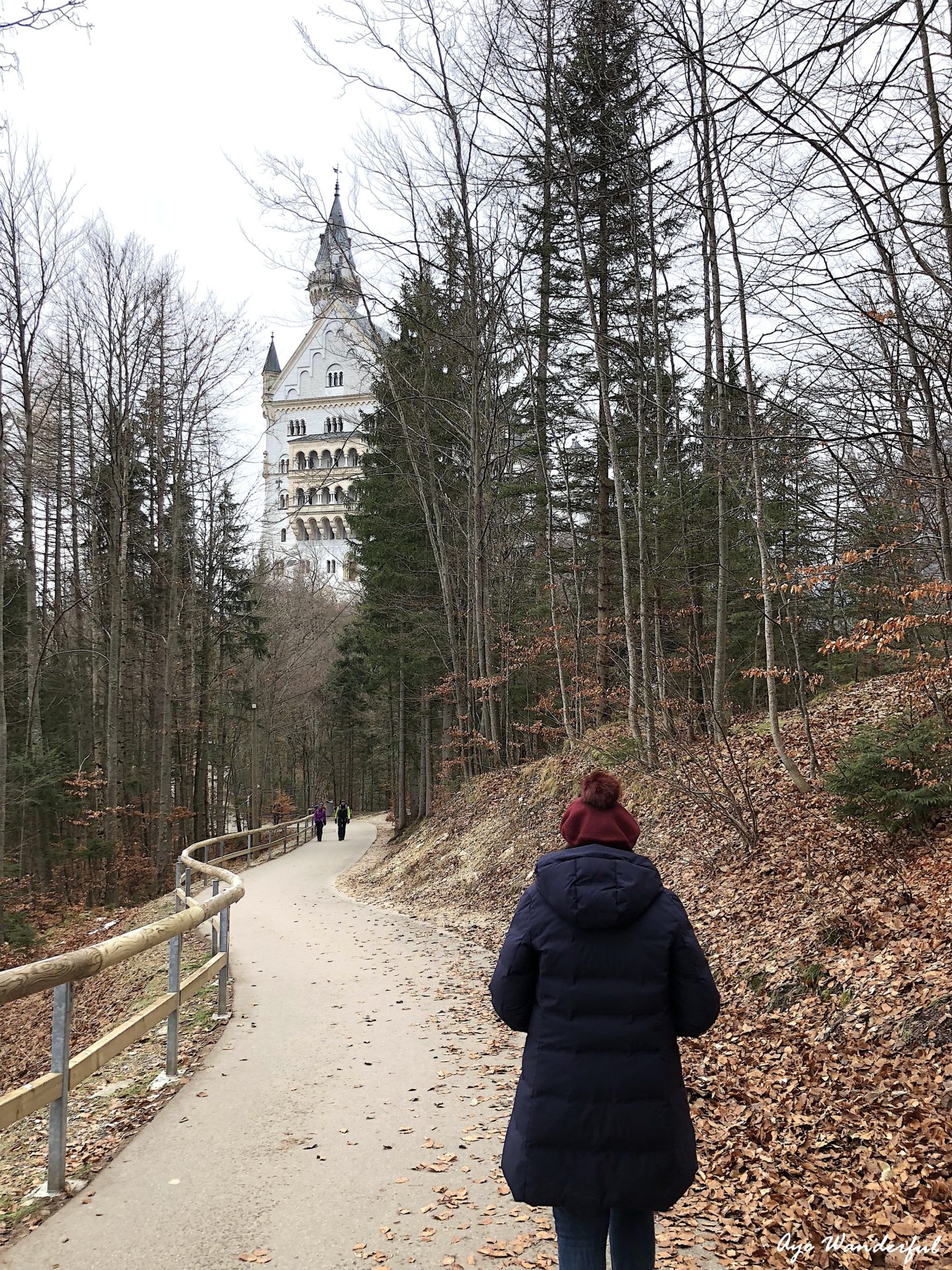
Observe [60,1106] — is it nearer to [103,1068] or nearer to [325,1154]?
[325,1154]

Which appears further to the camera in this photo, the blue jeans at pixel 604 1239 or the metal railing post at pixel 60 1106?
the metal railing post at pixel 60 1106

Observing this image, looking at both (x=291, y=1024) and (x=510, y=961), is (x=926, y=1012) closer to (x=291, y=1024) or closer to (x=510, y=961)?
(x=510, y=961)

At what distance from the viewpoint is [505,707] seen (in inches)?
790

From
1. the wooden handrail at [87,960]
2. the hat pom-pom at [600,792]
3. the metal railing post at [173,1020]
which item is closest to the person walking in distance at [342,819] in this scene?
the wooden handrail at [87,960]

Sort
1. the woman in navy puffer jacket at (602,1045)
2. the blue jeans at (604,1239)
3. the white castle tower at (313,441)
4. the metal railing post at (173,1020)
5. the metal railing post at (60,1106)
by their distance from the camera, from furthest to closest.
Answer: the white castle tower at (313,441) < the metal railing post at (173,1020) < the metal railing post at (60,1106) < the blue jeans at (604,1239) < the woman in navy puffer jacket at (602,1045)

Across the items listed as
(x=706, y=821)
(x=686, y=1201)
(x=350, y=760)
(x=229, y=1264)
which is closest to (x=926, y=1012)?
(x=686, y=1201)

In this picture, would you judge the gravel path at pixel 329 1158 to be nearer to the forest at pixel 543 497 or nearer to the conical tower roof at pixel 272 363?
the forest at pixel 543 497

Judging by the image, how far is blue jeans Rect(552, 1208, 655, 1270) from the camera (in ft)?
8.82

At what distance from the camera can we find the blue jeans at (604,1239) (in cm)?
269

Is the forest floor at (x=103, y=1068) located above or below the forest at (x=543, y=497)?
below

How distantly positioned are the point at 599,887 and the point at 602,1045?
0.47 m

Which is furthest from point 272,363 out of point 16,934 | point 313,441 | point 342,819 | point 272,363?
point 16,934

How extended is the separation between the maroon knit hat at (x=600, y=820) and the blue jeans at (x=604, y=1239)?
3.64 feet

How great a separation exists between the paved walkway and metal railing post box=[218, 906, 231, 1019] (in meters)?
0.16
